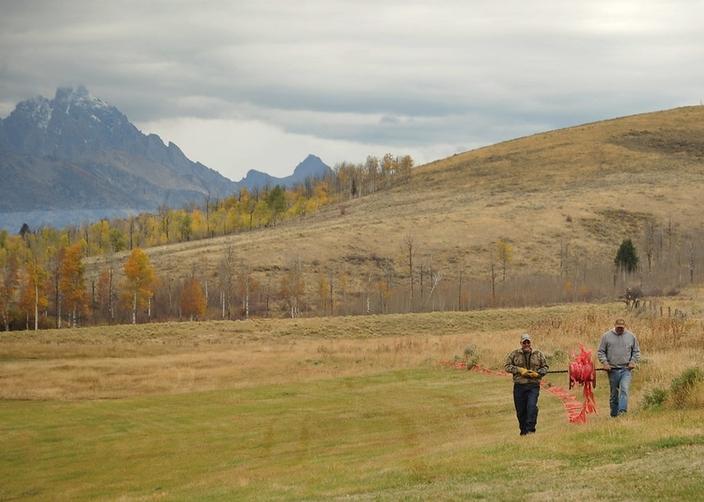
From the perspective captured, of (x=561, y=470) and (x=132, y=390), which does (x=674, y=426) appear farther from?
(x=132, y=390)

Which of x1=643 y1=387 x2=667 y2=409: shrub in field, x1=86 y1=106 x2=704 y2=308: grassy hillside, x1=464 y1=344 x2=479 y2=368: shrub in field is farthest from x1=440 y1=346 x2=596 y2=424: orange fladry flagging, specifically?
x1=86 y1=106 x2=704 y2=308: grassy hillside

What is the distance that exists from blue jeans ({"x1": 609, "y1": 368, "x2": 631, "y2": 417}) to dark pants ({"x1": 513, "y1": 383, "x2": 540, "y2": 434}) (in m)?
2.11

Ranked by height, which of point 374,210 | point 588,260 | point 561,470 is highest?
point 374,210

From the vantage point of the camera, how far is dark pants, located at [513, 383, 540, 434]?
76.0 ft

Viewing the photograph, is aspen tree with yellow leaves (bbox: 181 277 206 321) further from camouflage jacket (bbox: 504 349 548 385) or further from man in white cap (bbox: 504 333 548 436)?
camouflage jacket (bbox: 504 349 548 385)

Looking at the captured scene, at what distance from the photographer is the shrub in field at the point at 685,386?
76.4ft

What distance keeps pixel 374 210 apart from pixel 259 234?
27734mm

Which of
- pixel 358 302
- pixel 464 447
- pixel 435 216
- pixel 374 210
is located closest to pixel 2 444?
pixel 464 447

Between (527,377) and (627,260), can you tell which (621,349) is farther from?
(627,260)

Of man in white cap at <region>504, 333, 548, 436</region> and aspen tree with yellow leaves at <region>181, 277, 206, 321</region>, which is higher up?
aspen tree with yellow leaves at <region>181, 277, 206, 321</region>

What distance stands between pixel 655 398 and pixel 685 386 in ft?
2.64

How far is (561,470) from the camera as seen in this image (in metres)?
17.5

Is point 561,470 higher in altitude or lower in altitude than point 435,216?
lower

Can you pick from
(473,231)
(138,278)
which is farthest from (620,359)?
(473,231)
